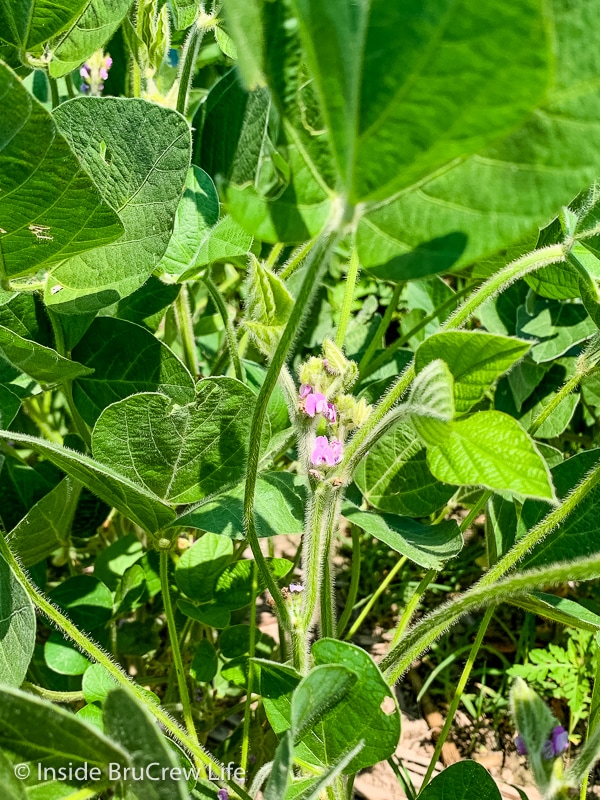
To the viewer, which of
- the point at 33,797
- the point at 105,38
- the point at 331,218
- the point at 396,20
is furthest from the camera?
the point at 105,38

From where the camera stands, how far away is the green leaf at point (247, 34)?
1.39ft

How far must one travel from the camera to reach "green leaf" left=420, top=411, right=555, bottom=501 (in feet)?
2.02

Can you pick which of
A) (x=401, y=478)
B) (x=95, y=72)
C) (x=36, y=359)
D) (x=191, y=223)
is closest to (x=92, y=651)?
(x=36, y=359)

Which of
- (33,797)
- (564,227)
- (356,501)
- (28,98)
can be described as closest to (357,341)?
(356,501)

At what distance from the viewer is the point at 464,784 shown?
87cm

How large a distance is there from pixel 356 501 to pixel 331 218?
2.42ft

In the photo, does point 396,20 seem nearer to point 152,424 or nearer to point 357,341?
point 152,424

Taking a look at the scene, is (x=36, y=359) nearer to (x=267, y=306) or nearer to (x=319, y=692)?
(x=267, y=306)

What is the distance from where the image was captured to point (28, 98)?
0.67m

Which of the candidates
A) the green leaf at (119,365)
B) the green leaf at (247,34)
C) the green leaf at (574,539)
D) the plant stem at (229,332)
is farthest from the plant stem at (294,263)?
the green leaf at (247,34)

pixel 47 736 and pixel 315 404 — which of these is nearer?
pixel 47 736

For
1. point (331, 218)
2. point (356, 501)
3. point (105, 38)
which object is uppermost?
point (105, 38)

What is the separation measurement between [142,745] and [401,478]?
0.60m

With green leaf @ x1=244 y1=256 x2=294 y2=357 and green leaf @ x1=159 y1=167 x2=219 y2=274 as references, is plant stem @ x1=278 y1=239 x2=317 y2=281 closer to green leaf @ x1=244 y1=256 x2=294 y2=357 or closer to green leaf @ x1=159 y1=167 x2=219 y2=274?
green leaf @ x1=159 y1=167 x2=219 y2=274
